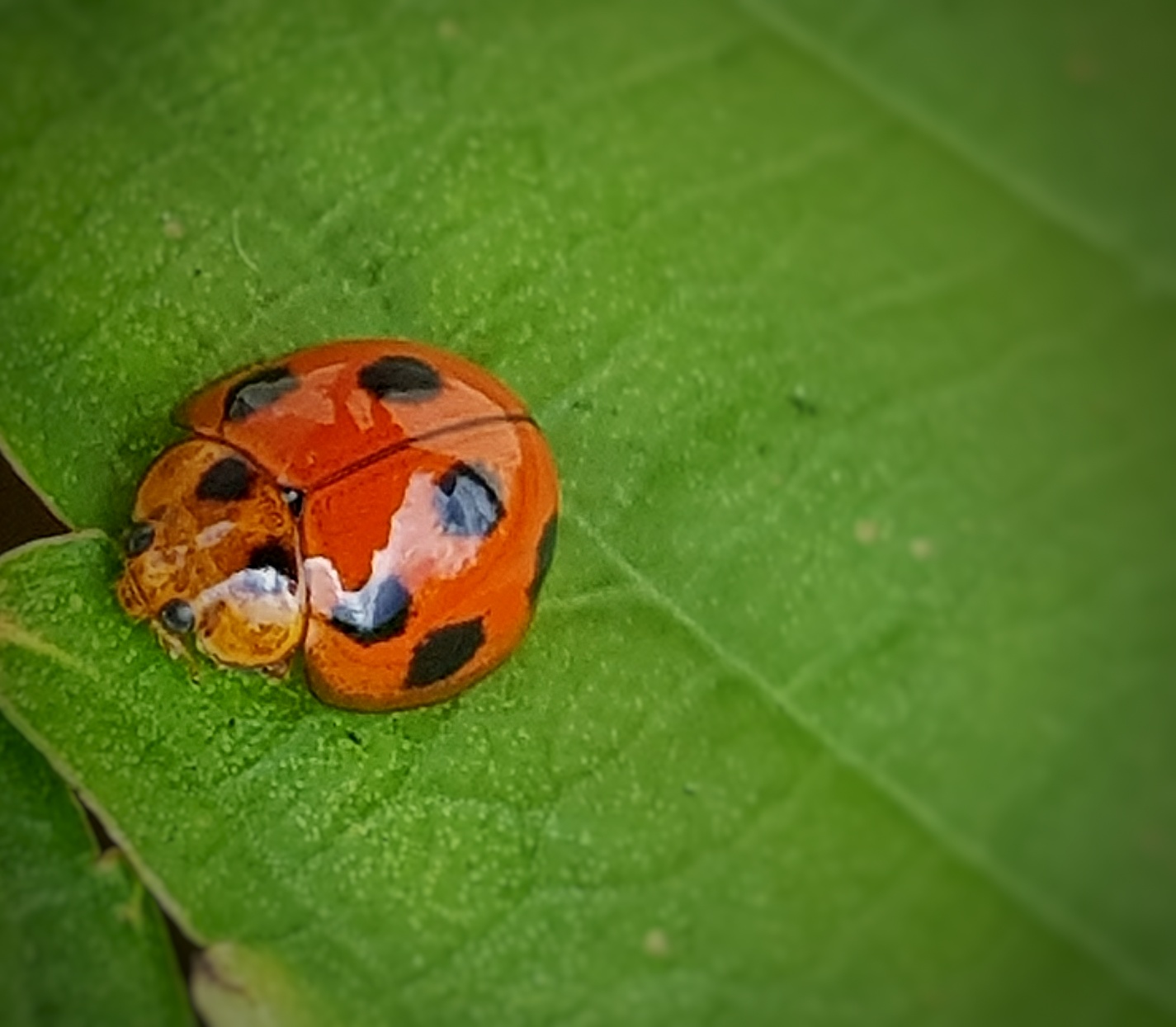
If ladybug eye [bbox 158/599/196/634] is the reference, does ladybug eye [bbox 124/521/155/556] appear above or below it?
above

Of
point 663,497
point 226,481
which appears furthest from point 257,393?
point 663,497

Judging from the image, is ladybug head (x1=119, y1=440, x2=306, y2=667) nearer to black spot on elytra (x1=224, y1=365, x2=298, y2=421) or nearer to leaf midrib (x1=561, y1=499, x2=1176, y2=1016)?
black spot on elytra (x1=224, y1=365, x2=298, y2=421)

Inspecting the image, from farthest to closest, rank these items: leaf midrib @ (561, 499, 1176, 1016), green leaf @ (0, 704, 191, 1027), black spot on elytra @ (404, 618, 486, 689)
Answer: leaf midrib @ (561, 499, 1176, 1016)
black spot on elytra @ (404, 618, 486, 689)
green leaf @ (0, 704, 191, 1027)

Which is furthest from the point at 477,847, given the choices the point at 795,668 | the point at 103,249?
the point at 103,249

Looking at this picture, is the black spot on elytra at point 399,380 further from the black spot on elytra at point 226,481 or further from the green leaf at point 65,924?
the green leaf at point 65,924

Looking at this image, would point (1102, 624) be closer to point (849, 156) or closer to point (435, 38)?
point (849, 156)

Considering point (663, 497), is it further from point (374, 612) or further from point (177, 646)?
point (177, 646)

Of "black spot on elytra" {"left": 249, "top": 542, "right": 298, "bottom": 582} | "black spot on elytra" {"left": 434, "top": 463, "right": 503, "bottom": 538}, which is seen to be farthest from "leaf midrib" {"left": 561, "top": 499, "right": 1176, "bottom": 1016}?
"black spot on elytra" {"left": 249, "top": 542, "right": 298, "bottom": 582}
